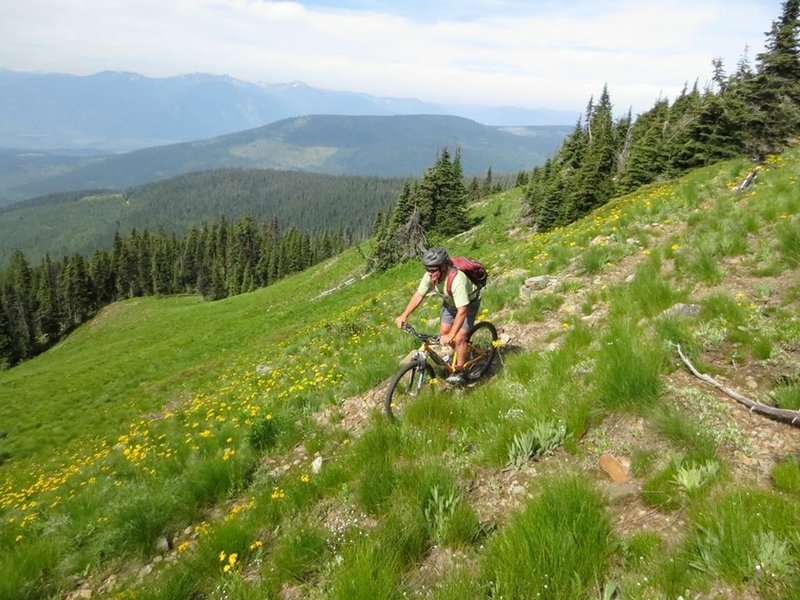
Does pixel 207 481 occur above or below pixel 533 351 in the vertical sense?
below

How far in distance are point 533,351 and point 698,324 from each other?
232 centimetres

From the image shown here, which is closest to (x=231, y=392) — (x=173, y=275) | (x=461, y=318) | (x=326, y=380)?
(x=326, y=380)

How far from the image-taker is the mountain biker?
7000 millimetres

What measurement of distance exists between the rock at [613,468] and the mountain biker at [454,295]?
2881 mm

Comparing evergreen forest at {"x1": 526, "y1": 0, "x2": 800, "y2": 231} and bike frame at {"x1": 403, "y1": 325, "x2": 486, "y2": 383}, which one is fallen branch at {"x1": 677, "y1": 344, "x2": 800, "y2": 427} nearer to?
bike frame at {"x1": 403, "y1": 325, "x2": 486, "y2": 383}

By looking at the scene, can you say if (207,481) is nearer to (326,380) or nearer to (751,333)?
(326,380)

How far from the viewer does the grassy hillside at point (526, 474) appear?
3283 millimetres

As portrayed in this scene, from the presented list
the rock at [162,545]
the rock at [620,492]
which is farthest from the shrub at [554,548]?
the rock at [162,545]

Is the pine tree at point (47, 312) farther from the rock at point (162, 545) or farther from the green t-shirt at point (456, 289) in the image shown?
the green t-shirt at point (456, 289)

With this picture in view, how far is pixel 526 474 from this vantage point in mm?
4770

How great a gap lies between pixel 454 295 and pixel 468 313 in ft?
2.14

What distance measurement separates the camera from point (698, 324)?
6.42 meters

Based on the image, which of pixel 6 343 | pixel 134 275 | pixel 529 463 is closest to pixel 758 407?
pixel 529 463

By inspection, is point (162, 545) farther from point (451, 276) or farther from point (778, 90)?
point (778, 90)
